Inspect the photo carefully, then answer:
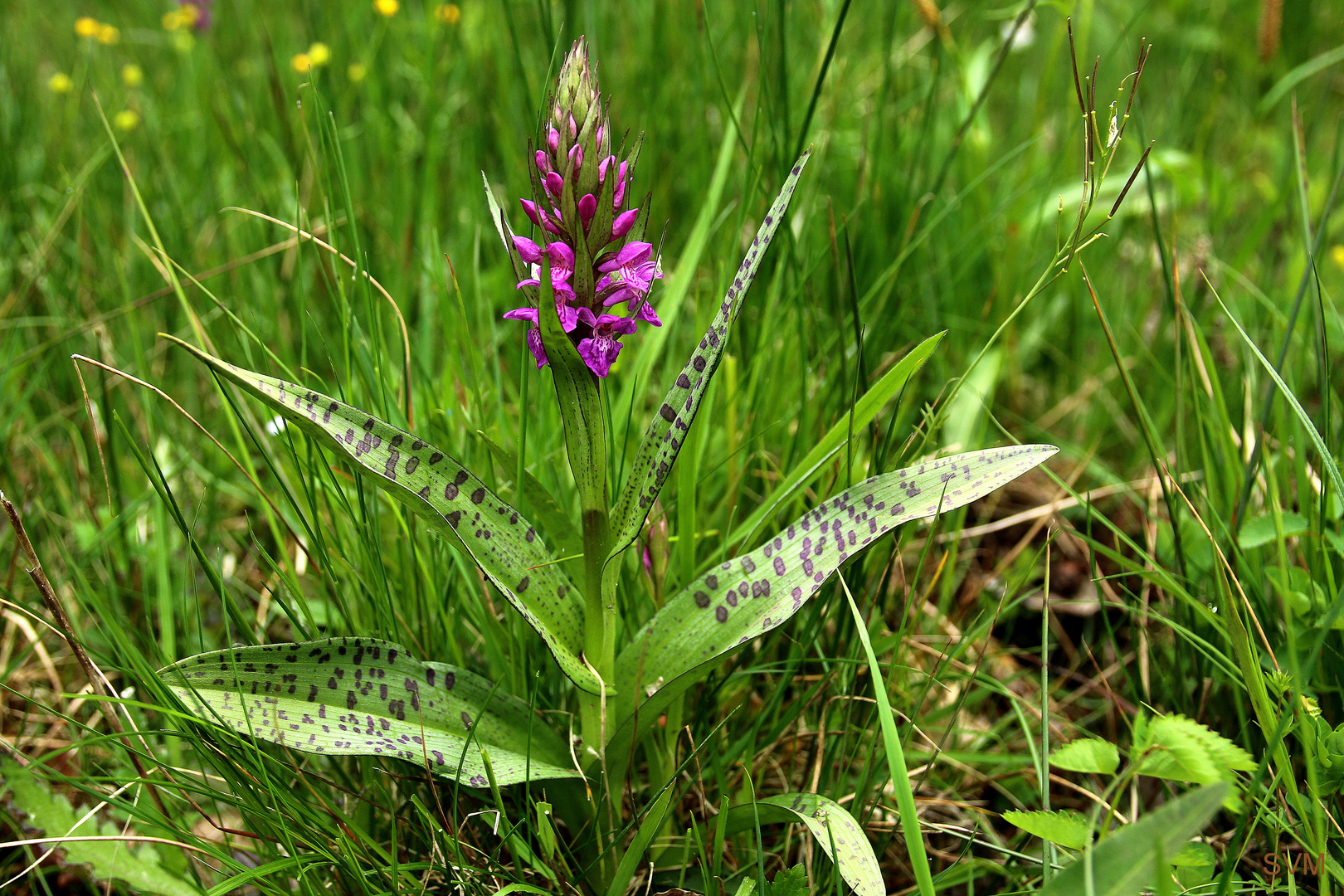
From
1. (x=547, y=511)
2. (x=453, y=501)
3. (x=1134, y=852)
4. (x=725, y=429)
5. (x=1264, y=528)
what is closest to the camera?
(x=1134, y=852)

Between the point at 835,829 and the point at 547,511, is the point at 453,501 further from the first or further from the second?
the point at 835,829

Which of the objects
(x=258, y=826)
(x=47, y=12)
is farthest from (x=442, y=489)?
(x=47, y=12)

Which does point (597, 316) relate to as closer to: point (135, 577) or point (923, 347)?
point (923, 347)

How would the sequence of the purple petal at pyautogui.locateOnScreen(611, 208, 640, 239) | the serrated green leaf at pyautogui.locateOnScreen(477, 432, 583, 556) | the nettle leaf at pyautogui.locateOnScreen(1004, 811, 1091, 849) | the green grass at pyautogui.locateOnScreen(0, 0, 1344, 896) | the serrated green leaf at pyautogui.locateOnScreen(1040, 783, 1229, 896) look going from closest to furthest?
the serrated green leaf at pyautogui.locateOnScreen(1040, 783, 1229, 896) < the nettle leaf at pyautogui.locateOnScreen(1004, 811, 1091, 849) < the purple petal at pyautogui.locateOnScreen(611, 208, 640, 239) < the serrated green leaf at pyautogui.locateOnScreen(477, 432, 583, 556) < the green grass at pyautogui.locateOnScreen(0, 0, 1344, 896)

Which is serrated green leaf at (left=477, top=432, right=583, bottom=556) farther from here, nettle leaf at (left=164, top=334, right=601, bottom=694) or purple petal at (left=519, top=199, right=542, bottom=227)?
purple petal at (left=519, top=199, right=542, bottom=227)

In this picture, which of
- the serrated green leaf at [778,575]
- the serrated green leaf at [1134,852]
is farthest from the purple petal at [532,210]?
the serrated green leaf at [1134,852]

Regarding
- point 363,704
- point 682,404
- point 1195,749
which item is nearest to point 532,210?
point 682,404

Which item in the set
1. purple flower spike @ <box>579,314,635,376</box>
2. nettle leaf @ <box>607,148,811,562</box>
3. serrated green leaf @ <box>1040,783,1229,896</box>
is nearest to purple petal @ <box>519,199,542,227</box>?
purple flower spike @ <box>579,314,635,376</box>
